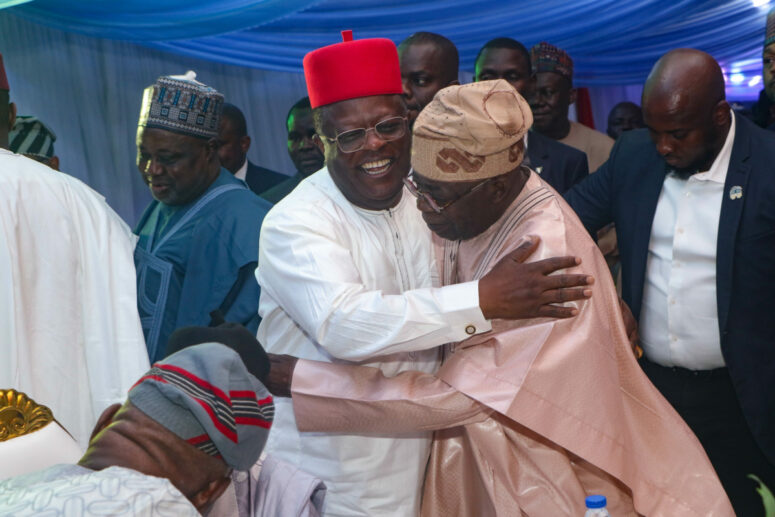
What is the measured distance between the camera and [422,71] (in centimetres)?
420

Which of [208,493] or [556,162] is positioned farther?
[556,162]

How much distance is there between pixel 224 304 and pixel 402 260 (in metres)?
1.02

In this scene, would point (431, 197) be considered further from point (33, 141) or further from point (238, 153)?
point (238, 153)

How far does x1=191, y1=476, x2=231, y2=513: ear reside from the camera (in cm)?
150

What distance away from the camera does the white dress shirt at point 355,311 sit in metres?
2.37

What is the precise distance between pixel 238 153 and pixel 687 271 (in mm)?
3022

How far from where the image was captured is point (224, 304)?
11.6 feet

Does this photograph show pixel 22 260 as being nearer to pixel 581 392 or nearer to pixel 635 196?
pixel 581 392

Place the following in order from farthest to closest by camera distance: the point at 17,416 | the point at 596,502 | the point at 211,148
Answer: the point at 211,148, the point at 596,502, the point at 17,416

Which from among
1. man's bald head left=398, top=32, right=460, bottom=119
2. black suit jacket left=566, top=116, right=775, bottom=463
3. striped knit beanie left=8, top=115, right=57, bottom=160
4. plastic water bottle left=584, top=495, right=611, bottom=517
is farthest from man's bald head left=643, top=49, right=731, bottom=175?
striped knit beanie left=8, top=115, right=57, bottom=160

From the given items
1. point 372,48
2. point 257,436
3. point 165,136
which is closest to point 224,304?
point 165,136

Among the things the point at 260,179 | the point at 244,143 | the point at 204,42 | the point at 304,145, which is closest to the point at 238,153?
the point at 244,143

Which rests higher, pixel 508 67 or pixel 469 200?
pixel 508 67

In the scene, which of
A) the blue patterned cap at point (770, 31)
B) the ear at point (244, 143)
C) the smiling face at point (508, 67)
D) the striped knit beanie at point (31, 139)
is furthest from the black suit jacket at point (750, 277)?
the striped knit beanie at point (31, 139)
